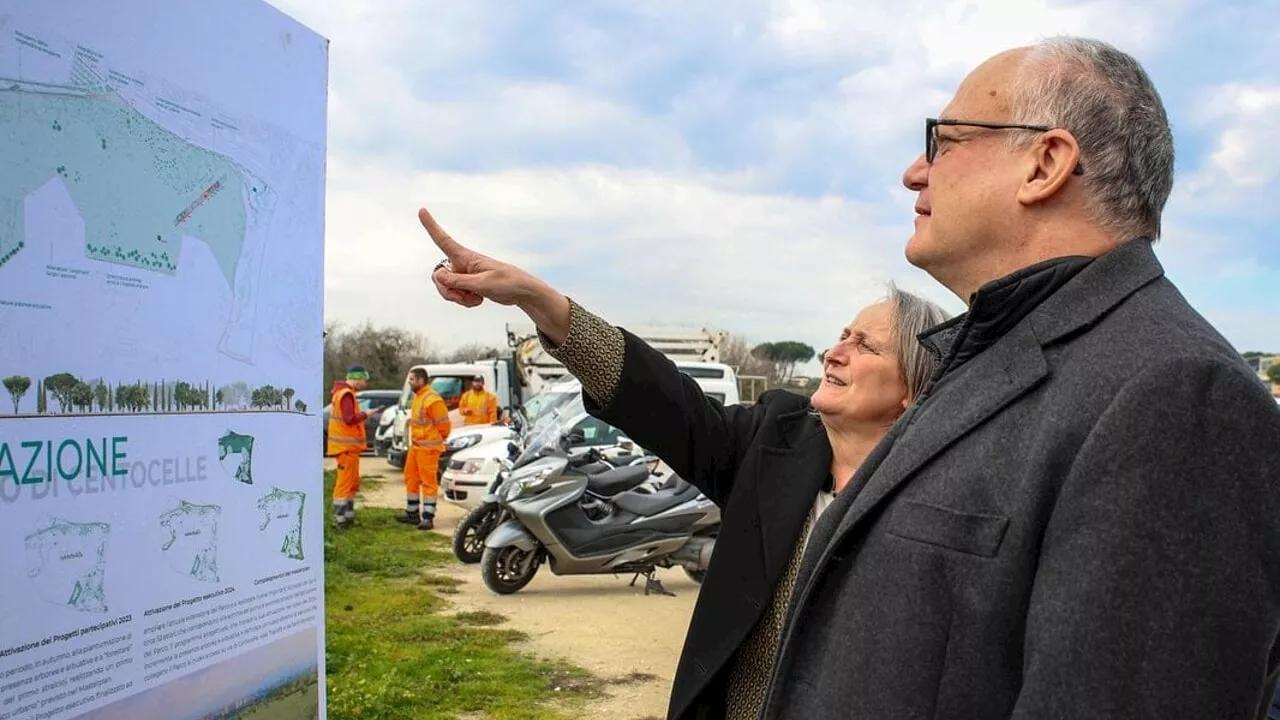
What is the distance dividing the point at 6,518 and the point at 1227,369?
1987 mm

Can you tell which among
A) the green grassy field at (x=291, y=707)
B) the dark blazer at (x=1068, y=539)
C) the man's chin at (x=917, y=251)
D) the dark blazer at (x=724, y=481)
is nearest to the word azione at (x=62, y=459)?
the green grassy field at (x=291, y=707)

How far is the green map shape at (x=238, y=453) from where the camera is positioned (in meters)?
2.29

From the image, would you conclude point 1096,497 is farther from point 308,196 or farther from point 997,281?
point 308,196

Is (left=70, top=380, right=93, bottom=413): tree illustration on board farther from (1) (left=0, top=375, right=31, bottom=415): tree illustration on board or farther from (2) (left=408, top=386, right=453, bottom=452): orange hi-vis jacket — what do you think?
(2) (left=408, top=386, right=453, bottom=452): orange hi-vis jacket

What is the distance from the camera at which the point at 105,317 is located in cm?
193

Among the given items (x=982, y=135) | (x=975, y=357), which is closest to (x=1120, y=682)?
(x=975, y=357)

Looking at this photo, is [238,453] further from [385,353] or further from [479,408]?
→ [385,353]

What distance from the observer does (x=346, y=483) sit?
426 inches

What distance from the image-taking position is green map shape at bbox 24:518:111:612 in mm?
1805

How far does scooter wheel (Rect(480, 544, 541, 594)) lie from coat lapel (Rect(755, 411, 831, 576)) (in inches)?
216

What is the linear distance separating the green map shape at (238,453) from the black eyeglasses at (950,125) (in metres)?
1.74

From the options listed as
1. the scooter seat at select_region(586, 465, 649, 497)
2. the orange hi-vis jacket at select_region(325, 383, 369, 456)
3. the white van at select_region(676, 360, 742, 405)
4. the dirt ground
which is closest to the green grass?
the dirt ground

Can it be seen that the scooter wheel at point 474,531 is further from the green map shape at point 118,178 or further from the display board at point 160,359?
the green map shape at point 118,178

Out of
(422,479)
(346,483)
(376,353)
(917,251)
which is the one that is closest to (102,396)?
(917,251)
